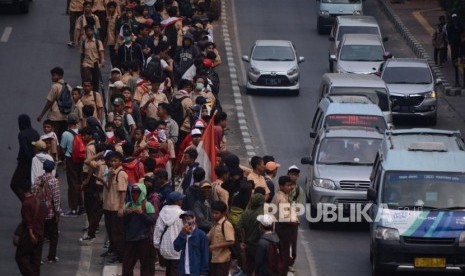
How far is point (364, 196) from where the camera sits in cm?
2686

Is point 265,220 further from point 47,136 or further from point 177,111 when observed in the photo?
point 177,111

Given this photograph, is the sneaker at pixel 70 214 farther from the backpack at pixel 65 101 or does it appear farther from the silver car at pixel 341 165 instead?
the silver car at pixel 341 165

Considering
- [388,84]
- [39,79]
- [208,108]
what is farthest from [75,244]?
[388,84]

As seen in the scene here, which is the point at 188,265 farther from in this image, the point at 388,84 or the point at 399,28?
the point at 399,28

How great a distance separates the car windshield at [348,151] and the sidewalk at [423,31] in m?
11.4

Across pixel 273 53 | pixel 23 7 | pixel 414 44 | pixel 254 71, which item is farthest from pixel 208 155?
pixel 414 44

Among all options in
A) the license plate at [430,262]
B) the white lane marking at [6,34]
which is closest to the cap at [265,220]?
the license plate at [430,262]

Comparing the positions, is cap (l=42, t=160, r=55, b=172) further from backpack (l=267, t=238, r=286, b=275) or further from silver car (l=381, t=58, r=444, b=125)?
silver car (l=381, t=58, r=444, b=125)

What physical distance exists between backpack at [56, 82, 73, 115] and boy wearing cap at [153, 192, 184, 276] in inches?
322

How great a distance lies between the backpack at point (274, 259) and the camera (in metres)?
19.2

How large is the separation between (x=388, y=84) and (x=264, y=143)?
5.73 meters

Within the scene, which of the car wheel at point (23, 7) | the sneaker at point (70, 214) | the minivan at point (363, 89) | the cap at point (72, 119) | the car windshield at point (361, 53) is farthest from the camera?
the car wheel at point (23, 7)

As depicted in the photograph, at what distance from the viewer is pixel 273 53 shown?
4331 cm

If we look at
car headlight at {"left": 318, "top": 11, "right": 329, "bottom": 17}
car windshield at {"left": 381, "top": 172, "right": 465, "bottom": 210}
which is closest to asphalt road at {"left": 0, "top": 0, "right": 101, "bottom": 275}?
car windshield at {"left": 381, "top": 172, "right": 465, "bottom": 210}
